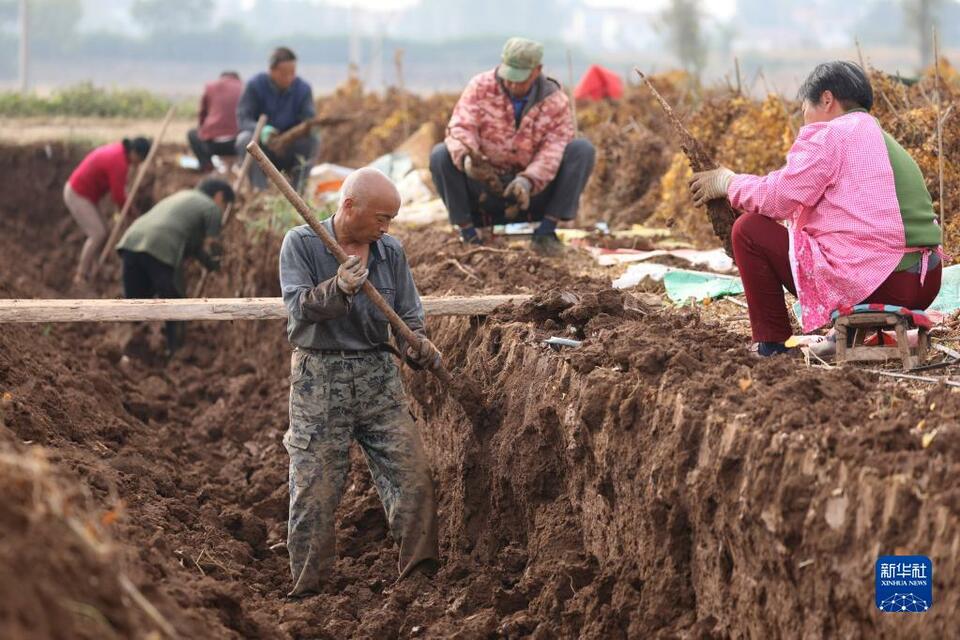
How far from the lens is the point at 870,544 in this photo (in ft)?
11.7

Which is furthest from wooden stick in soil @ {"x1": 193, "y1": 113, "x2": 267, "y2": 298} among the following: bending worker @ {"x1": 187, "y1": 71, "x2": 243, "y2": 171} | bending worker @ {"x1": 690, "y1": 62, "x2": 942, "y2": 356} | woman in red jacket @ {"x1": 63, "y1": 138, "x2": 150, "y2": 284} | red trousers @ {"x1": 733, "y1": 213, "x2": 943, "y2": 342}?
bending worker @ {"x1": 690, "y1": 62, "x2": 942, "y2": 356}

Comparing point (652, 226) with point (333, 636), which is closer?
point (333, 636)

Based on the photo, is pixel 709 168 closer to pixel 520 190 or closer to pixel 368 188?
pixel 368 188

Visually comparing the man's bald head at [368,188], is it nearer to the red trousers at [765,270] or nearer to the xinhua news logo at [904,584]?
the red trousers at [765,270]

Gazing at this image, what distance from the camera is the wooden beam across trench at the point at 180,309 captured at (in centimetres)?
640

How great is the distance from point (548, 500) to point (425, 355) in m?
0.82

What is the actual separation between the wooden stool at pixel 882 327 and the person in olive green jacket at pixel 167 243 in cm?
630

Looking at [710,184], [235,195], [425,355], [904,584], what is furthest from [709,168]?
[235,195]

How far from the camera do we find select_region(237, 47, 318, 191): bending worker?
40.8 ft

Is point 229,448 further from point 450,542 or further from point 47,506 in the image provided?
point 47,506

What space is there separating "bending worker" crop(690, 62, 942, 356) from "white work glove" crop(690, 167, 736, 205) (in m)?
0.27

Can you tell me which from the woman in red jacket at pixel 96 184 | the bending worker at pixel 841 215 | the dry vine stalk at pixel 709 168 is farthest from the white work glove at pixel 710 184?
the woman in red jacket at pixel 96 184

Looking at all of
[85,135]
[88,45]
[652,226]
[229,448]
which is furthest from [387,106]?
[88,45]

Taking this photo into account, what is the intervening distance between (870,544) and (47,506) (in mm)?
2204
